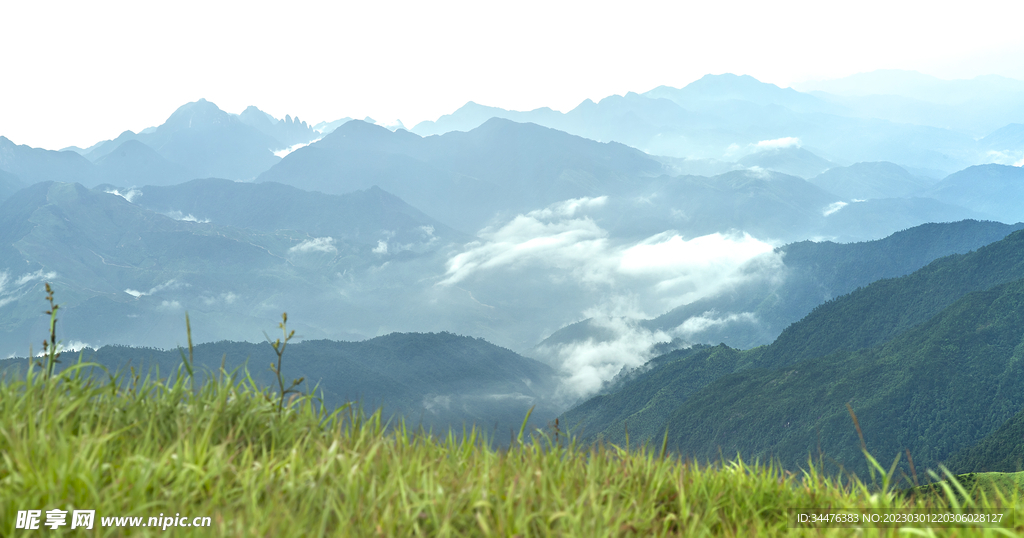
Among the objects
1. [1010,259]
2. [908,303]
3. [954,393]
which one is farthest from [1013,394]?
[1010,259]

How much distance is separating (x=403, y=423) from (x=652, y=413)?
173 meters

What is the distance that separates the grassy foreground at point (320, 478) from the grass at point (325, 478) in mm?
16

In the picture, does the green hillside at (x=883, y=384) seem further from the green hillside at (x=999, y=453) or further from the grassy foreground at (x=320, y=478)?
the grassy foreground at (x=320, y=478)

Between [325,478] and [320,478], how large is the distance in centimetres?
21

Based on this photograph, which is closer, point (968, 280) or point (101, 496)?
point (101, 496)

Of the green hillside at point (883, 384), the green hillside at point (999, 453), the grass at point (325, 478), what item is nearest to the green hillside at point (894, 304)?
the green hillside at point (883, 384)

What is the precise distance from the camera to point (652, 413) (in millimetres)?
166625

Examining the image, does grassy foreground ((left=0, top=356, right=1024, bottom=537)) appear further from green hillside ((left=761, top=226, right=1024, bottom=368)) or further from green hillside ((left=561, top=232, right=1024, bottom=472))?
green hillside ((left=761, top=226, right=1024, bottom=368))

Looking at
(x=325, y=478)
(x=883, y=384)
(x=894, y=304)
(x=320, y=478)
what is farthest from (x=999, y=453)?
(x=320, y=478)

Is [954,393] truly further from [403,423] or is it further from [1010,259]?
[403,423]

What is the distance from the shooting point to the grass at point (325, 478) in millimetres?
3549

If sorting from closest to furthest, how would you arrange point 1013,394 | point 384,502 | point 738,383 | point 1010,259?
point 384,502
point 1013,394
point 738,383
point 1010,259

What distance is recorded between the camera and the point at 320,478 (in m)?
3.92

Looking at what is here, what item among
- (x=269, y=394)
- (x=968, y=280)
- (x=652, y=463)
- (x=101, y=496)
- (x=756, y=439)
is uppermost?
(x=968, y=280)
